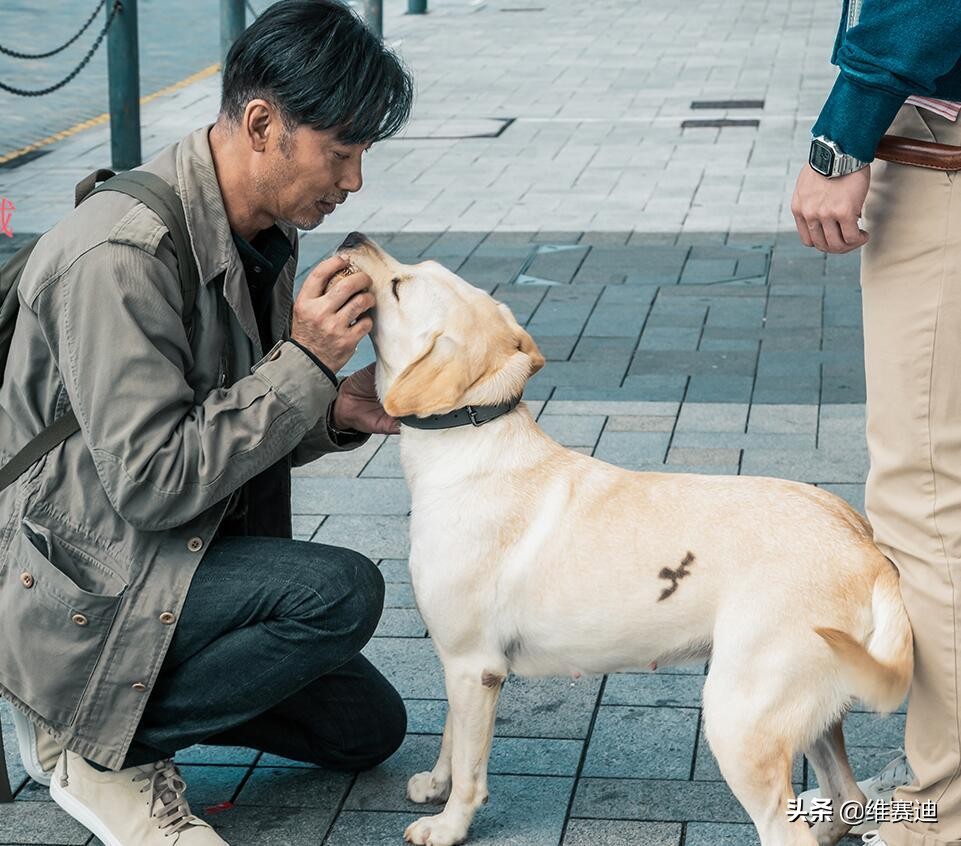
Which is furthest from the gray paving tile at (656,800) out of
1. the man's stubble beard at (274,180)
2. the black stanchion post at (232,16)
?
the black stanchion post at (232,16)

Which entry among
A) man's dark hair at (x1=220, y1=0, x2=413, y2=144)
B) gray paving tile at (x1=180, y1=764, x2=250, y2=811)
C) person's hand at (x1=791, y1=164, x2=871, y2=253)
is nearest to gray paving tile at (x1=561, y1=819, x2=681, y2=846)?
gray paving tile at (x1=180, y1=764, x2=250, y2=811)

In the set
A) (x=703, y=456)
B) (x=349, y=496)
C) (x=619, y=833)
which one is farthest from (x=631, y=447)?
(x=619, y=833)

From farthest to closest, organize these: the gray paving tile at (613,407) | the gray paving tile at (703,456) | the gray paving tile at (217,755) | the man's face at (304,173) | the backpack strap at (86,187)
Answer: the gray paving tile at (613,407)
the gray paving tile at (703,456)
the gray paving tile at (217,755)
the backpack strap at (86,187)
the man's face at (304,173)

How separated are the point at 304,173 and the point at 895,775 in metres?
1.74

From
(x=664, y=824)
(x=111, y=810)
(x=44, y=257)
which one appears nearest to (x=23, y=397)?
(x=44, y=257)

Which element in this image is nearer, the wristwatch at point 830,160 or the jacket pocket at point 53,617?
the wristwatch at point 830,160

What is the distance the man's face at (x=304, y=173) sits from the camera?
9.41ft

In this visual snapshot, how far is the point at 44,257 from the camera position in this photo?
2.76 metres

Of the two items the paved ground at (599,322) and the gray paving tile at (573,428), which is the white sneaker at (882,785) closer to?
the paved ground at (599,322)

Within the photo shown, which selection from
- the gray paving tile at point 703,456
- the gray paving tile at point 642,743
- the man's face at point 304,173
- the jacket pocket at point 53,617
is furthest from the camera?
the gray paving tile at point 703,456

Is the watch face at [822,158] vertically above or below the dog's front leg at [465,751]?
above

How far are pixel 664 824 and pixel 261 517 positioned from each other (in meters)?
1.12

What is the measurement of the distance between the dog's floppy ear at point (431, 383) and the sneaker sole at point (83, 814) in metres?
1.04

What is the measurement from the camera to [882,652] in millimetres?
2674
